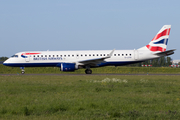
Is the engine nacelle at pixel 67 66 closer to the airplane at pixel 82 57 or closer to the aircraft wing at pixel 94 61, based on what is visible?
the airplane at pixel 82 57

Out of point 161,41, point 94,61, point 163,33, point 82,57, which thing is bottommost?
point 94,61

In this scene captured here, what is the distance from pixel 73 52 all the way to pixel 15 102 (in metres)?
24.0

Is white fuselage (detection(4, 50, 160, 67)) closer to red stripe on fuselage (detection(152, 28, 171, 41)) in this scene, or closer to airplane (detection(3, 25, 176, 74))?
airplane (detection(3, 25, 176, 74))

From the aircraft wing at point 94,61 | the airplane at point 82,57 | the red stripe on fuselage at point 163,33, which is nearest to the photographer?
the aircraft wing at point 94,61

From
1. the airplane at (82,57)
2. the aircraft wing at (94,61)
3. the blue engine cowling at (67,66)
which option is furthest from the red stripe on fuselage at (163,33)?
the blue engine cowling at (67,66)

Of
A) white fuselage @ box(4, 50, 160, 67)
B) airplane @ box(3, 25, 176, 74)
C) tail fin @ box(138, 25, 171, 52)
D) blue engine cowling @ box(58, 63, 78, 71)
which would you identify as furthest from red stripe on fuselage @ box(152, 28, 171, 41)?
blue engine cowling @ box(58, 63, 78, 71)

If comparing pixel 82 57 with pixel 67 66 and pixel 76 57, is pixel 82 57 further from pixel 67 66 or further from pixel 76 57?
pixel 67 66

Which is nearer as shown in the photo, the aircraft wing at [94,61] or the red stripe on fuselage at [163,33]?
the aircraft wing at [94,61]

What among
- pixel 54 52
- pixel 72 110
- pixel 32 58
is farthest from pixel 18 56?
pixel 72 110

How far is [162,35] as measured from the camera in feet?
112

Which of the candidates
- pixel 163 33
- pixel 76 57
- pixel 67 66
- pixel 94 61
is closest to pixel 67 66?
pixel 67 66

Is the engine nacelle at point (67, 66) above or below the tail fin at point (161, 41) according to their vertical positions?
below

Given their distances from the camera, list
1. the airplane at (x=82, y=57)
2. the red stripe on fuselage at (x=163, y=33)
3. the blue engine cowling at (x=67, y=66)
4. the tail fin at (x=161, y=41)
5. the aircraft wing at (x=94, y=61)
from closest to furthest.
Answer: the blue engine cowling at (x=67, y=66) → the aircraft wing at (x=94, y=61) → the airplane at (x=82, y=57) → the tail fin at (x=161, y=41) → the red stripe on fuselage at (x=163, y=33)

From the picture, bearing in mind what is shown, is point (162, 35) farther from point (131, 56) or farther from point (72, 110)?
point (72, 110)
